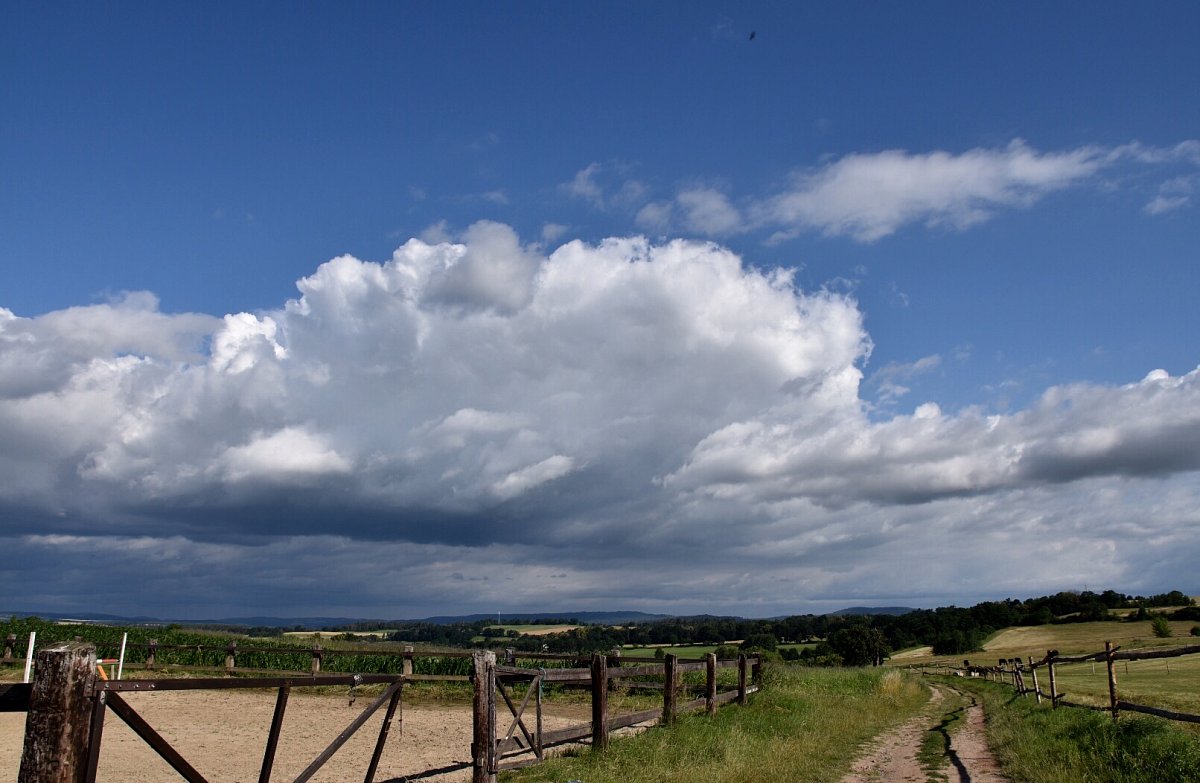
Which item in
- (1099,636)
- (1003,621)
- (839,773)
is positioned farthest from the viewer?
(1003,621)

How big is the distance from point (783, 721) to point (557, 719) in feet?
18.1

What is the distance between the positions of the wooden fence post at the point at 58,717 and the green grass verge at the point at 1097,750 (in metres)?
10.9

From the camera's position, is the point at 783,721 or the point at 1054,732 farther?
the point at 783,721

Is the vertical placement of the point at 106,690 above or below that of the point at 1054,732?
above

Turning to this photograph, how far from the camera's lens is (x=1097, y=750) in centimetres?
1259

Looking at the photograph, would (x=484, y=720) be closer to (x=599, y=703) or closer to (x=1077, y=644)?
(x=599, y=703)

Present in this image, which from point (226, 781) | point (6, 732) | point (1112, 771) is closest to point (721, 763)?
point (1112, 771)

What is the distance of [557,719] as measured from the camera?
64.1ft

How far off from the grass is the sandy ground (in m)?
2.06

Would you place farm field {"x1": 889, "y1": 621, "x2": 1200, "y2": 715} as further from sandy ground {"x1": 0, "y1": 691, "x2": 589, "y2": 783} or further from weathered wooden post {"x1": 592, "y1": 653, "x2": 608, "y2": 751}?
weathered wooden post {"x1": 592, "y1": 653, "x2": 608, "y2": 751}

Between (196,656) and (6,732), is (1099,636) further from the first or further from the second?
(6,732)

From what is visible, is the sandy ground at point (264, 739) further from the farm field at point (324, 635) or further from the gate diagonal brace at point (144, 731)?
the farm field at point (324, 635)

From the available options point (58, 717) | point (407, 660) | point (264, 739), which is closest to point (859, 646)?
point (407, 660)

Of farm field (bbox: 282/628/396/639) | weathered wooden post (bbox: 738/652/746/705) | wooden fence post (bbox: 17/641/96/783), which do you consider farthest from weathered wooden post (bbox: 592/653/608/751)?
farm field (bbox: 282/628/396/639)
